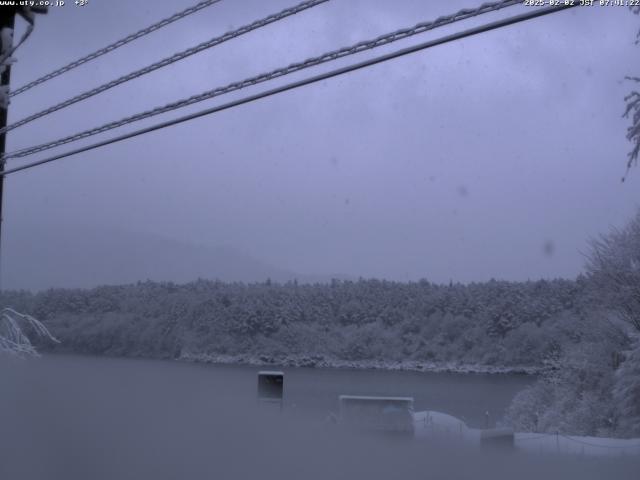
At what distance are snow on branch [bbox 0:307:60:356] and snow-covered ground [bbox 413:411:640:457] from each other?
6.08 m

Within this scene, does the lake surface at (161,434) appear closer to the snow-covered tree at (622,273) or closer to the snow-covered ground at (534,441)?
the snow-covered ground at (534,441)

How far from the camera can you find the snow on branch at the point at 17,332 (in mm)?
11445

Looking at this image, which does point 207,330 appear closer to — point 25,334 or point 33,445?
point 25,334

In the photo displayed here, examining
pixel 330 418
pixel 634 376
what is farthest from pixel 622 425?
pixel 330 418

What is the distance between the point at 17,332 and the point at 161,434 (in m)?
5.26

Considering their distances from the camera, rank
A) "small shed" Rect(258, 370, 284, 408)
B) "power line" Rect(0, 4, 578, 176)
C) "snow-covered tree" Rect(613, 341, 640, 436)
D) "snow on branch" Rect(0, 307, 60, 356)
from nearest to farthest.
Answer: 1. "power line" Rect(0, 4, 578, 176)
2. "small shed" Rect(258, 370, 284, 408)
3. "snow on branch" Rect(0, 307, 60, 356)
4. "snow-covered tree" Rect(613, 341, 640, 436)

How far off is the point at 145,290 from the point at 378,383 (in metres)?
13.6

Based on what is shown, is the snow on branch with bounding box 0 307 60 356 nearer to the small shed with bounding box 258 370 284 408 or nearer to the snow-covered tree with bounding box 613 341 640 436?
the small shed with bounding box 258 370 284 408

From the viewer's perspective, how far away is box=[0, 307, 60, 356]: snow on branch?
11.4 metres

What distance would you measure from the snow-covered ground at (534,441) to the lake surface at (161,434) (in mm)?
613

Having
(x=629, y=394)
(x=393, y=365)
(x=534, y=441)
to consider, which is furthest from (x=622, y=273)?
(x=393, y=365)

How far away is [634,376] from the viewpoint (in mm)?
17531

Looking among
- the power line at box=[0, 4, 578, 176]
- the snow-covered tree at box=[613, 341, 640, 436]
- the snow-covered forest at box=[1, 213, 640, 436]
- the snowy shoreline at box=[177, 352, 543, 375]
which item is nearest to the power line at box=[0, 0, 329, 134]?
the power line at box=[0, 4, 578, 176]

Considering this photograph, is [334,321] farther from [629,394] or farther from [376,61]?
[376,61]
